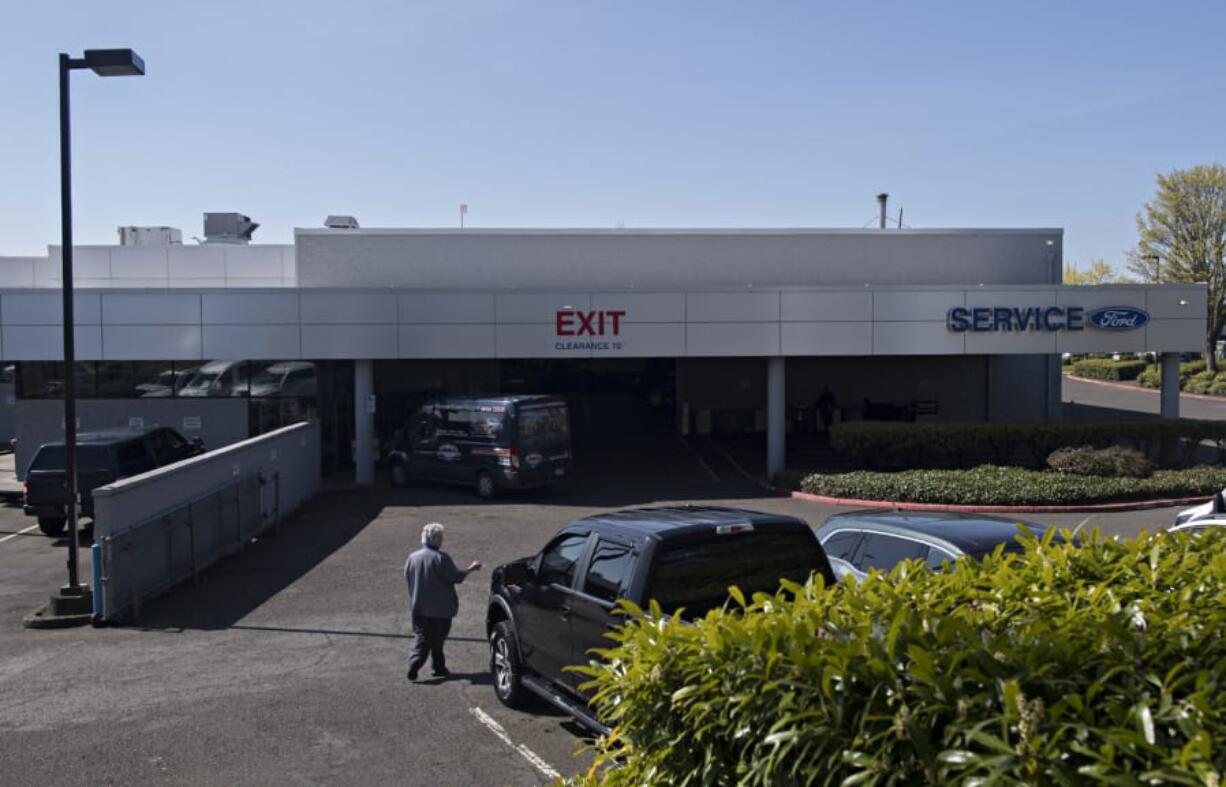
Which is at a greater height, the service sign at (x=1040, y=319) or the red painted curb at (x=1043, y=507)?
the service sign at (x=1040, y=319)

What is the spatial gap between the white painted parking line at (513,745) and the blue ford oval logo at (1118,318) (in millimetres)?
21935

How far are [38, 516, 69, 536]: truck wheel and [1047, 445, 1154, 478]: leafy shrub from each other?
65.5 feet

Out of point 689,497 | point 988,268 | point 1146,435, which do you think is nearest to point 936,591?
point 689,497

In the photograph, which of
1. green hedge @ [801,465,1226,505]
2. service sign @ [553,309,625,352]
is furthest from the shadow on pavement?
service sign @ [553,309,625,352]

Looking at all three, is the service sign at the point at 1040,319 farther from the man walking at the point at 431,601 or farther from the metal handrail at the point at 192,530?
the man walking at the point at 431,601

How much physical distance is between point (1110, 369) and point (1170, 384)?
119ft

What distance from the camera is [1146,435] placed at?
82.6 ft

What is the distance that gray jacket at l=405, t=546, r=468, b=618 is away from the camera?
10.4m

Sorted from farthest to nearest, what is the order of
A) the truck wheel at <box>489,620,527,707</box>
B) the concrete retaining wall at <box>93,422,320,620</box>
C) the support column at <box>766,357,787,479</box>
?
the support column at <box>766,357,787,479</box> → the concrete retaining wall at <box>93,422,320,620</box> → the truck wheel at <box>489,620,527,707</box>

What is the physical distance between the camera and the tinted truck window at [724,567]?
7828 millimetres

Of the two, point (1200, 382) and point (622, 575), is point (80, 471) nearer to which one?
point (622, 575)

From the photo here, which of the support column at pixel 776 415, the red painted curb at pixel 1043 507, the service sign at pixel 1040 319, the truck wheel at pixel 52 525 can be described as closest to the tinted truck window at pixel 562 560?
the red painted curb at pixel 1043 507

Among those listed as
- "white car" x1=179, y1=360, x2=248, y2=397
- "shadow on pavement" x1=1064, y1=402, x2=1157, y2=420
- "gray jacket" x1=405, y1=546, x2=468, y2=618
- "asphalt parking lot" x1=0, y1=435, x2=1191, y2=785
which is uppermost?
"white car" x1=179, y1=360, x2=248, y2=397

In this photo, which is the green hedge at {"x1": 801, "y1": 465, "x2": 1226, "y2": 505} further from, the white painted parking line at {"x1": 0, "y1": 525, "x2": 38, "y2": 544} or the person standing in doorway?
the white painted parking line at {"x1": 0, "y1": 525, "x2": 38, "y2": 544}
